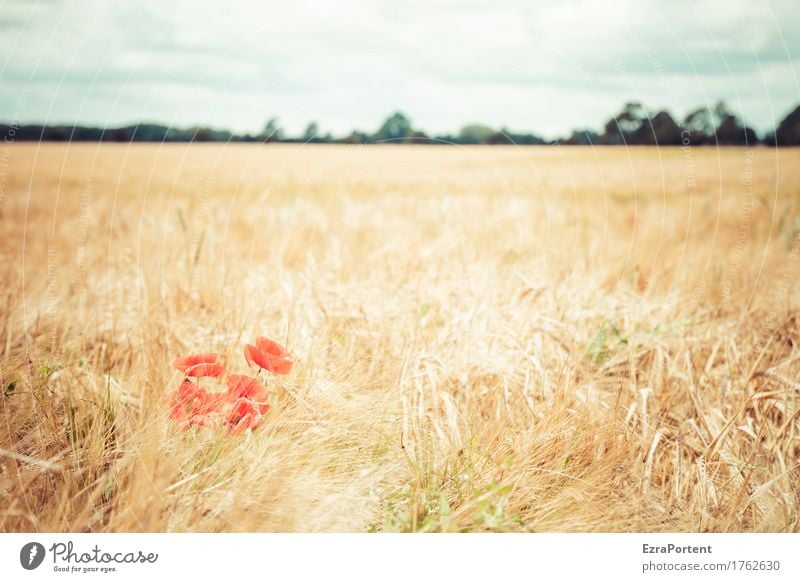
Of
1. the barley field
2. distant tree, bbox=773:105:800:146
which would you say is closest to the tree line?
distant tree, bbox=773:105:800:146

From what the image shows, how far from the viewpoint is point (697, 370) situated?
2158mm

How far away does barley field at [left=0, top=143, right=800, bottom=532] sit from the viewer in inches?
61.9

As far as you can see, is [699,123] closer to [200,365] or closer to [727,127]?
[727,127]

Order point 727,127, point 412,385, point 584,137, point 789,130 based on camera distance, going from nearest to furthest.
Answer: point 412,385, point 584,137, point 789,130, point 727,127

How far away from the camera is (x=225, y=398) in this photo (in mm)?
1654

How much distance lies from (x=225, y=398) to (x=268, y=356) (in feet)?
0.59

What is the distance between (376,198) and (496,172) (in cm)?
245

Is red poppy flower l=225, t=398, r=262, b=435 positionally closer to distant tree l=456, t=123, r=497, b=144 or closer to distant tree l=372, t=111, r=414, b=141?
distant tree l=372, t=111, r=414, b=141

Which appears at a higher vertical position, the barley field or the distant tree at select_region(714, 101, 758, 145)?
the distant tree at select_region(714, 101, 758, 145)

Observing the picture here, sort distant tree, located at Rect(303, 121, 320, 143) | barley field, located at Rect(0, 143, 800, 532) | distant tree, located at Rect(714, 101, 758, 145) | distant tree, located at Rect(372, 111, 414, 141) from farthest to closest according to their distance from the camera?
distant tree, located at Rect(714, 101, 758, 145)
distant tree, located at Rect(303, 121, 320, 143)
distant tree, located at Rect(372, 111, 414, 141)
barley field, located at Rect(0, 143, 800, 532)

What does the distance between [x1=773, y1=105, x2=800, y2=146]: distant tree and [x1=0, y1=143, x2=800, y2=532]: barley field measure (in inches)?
25.2

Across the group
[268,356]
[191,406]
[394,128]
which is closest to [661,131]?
[394,128]

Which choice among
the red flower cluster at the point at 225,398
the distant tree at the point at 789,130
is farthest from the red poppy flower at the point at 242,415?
the distant tree at the point at 789,130
